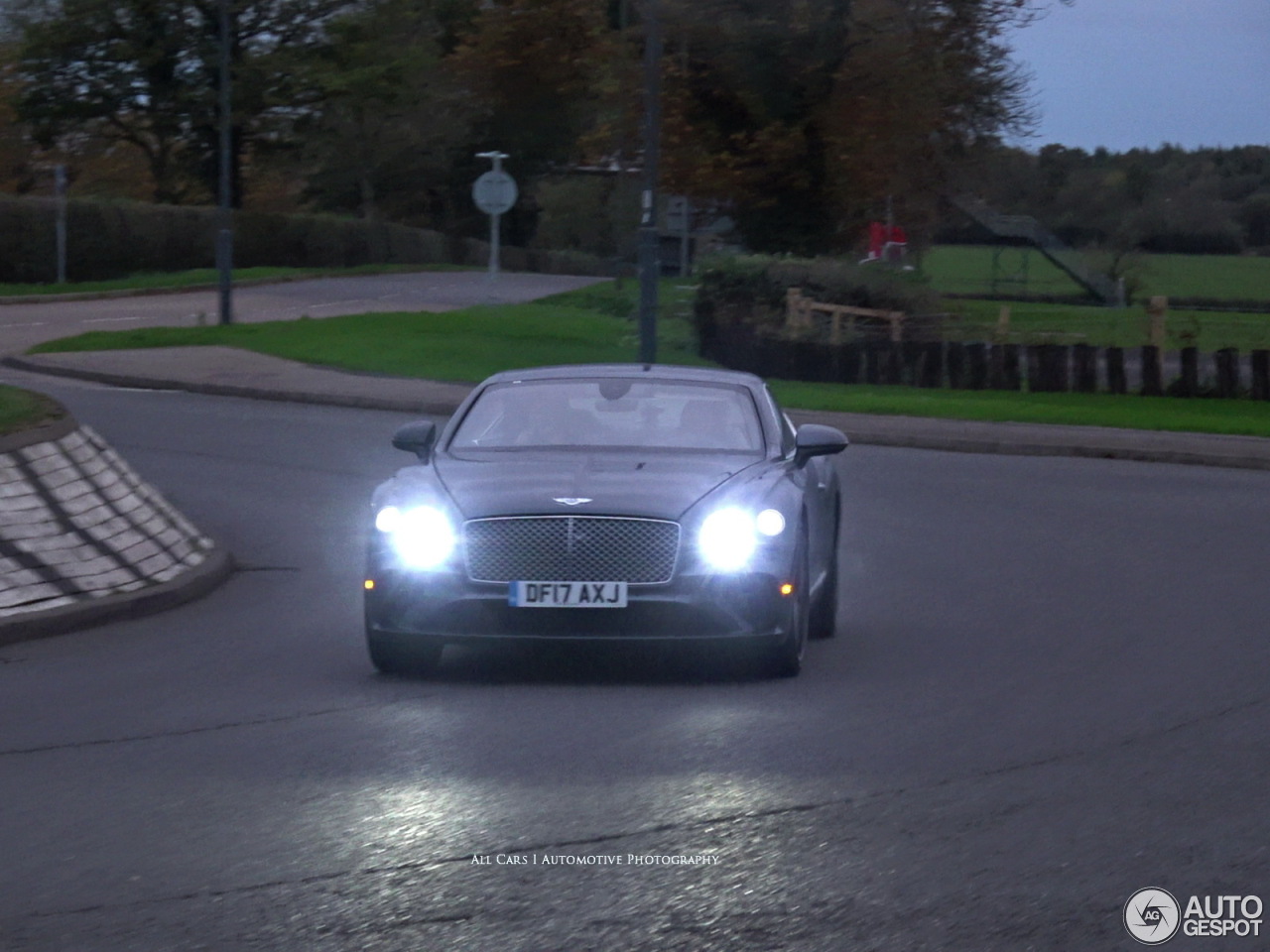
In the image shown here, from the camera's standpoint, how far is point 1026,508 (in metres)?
17.2

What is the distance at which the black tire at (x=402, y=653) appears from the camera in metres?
9.02

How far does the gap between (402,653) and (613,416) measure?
182 centimetres

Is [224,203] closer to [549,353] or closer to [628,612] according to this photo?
[549,353]

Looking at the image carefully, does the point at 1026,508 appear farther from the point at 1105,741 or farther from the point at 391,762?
the point at 391,762

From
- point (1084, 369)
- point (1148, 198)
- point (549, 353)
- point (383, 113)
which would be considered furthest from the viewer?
point (1148, 198)

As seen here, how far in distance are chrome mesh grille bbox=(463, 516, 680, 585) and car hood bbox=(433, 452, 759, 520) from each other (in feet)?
0.19

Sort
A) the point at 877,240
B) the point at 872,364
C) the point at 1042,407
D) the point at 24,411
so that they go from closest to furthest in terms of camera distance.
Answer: the point at 24,411
the point at 1042,407
the point at 872,364
the point at 877,240

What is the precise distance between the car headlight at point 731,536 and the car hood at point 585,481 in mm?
142

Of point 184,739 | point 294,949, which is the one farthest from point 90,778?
point 294,949

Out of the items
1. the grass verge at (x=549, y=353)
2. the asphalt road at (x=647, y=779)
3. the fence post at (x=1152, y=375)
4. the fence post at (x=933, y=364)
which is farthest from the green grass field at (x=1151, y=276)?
the asphalt road at (x=647, y=779)

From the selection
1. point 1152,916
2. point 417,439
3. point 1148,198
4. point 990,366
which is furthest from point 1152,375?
point 1148,198

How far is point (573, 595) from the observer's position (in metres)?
8.77

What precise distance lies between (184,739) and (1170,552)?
8568mm

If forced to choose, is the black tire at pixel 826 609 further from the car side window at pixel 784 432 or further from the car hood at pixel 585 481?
the car hood at pixel 585 481
